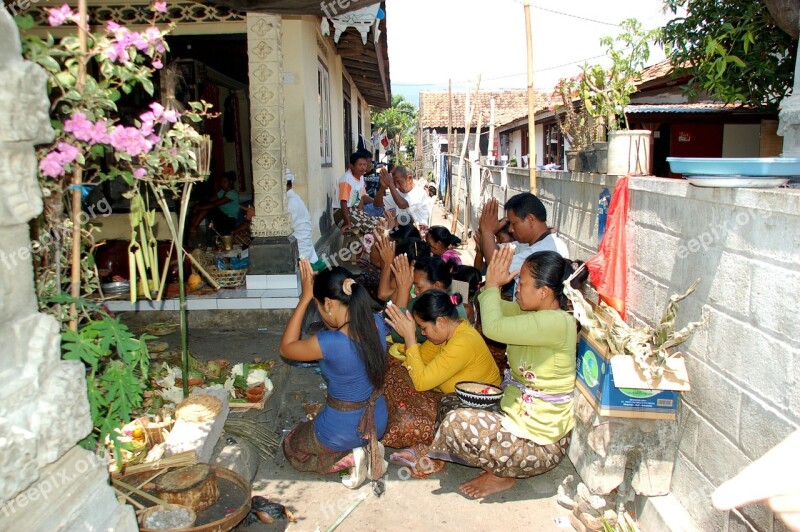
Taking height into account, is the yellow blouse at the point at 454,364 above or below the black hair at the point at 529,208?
below

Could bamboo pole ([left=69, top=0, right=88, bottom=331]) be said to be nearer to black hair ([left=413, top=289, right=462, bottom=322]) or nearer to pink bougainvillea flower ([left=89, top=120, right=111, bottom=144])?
pink bougainvillea flower ([left=89, top=120, right=111, bottom=144])

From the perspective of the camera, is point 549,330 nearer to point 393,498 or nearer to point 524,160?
point 393,498

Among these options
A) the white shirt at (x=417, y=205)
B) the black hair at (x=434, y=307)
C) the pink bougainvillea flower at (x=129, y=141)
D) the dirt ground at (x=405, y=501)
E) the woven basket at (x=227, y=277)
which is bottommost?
the dirt ground at (x=405, y=501)

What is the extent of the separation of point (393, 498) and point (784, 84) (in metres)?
5.12

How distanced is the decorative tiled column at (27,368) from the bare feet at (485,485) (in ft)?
6.97

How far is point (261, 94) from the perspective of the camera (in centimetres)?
561

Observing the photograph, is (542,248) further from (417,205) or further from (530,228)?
(417,205)

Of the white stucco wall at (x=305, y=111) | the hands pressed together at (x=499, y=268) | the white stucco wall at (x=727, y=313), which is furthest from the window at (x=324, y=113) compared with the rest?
the white stucco wall at (x=727, y=313)

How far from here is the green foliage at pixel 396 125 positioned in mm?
43062

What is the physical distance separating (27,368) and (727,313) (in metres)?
2.68

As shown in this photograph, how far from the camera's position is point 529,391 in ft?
11.0

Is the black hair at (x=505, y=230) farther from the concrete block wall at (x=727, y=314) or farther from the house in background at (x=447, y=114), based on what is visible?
the house in background at (x=447, y=114)

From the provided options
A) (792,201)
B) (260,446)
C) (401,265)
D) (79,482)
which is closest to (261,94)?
(401,265)

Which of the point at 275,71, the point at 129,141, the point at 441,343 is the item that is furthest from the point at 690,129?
the point at 129,141
